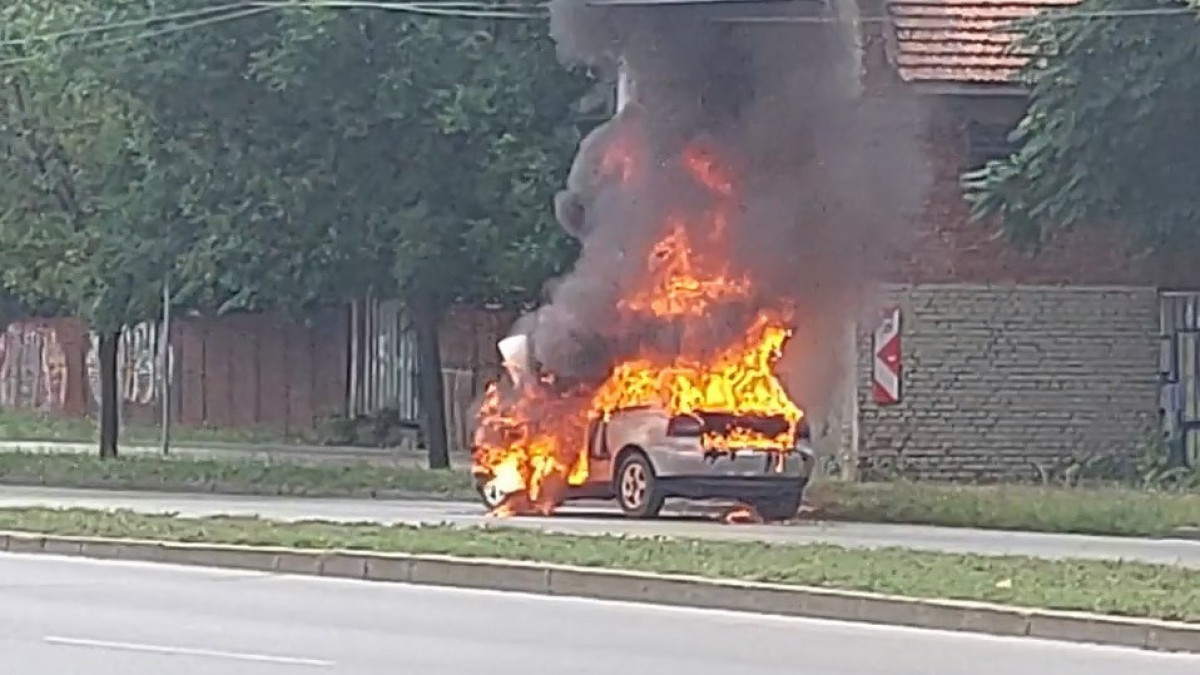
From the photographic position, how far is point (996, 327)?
32094 mm

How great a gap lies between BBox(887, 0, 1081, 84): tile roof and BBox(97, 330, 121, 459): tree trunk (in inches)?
465

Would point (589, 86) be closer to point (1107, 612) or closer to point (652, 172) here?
point (652, 172)

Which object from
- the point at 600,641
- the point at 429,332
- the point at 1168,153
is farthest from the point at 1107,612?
the point at 429,332

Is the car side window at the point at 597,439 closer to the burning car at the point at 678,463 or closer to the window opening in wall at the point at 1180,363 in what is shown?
the burning car at the point at 678,463

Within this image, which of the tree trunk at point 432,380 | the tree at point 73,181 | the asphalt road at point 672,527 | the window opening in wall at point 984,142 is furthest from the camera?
the tree trunk at point 432,380

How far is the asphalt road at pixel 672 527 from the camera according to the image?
818 inches

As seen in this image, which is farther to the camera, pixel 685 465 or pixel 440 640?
pixel 685 465

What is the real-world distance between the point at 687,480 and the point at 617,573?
22.0ft

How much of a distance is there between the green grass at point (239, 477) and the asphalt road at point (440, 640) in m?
11.8

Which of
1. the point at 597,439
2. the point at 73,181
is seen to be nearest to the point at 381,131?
the point at 73,181

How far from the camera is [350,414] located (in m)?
44.8

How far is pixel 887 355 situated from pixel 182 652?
Result: 1637cm

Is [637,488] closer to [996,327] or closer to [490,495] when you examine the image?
[490,495]

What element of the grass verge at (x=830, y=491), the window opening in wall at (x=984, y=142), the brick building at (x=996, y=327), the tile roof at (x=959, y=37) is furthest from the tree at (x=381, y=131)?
the window opening in wall at (x=984, y=142)
